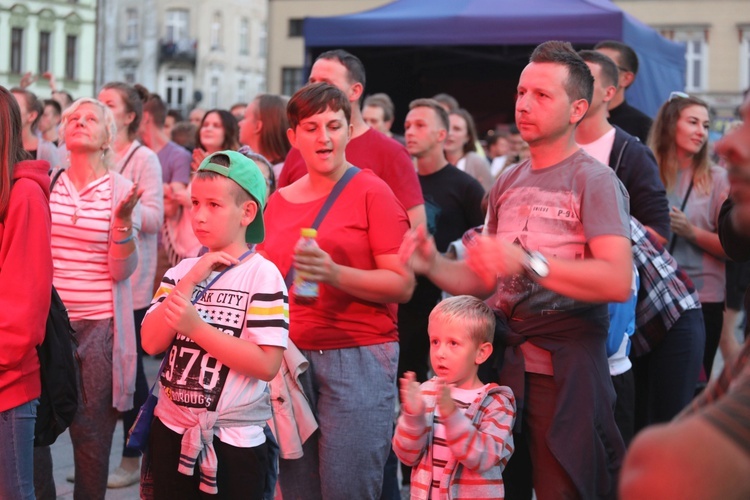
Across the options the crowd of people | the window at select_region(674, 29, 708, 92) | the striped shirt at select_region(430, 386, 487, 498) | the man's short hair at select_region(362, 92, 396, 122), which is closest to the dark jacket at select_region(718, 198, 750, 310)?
the crowd of people

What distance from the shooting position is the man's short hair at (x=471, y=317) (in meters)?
3.50

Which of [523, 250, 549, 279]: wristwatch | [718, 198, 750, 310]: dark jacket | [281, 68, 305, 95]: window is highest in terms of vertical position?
[281, 68, 305, 95]: window

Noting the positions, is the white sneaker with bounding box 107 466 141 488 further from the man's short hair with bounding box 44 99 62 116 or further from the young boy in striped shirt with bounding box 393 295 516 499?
the man's short hair with bounding box 44 99 62 116

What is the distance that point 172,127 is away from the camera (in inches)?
445

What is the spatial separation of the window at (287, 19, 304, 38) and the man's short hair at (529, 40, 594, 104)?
4733 cm

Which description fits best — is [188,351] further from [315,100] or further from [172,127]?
[172,127]

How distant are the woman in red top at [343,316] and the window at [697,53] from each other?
44.2 meters

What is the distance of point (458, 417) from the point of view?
10.9 ft

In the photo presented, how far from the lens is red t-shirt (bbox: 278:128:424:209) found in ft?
15.4

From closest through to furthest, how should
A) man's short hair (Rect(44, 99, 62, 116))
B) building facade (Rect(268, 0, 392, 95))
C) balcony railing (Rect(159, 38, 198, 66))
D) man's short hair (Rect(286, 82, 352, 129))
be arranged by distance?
1. man's short hair (Rect(286, 82, 352, 129))
2. man's short hair (Rect(44, 99, 62, 116))
3. building facade (Rect(268, 0, 392, 95))
4. balcony railing (Rect(159, 38, 198, 66))

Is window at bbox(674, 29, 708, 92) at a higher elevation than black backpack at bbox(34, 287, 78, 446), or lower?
higher

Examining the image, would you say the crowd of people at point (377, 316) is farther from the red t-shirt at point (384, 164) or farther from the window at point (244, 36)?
the window at point (244, 36)

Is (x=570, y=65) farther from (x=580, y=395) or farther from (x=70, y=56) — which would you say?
(x=70, y=56)

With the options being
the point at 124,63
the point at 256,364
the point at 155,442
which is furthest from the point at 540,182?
the point at 124,63
